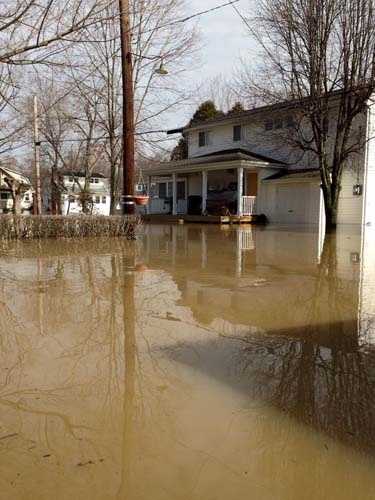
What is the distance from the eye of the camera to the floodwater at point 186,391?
2.35 metres

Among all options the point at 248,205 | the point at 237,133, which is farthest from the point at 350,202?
the point at 237,133

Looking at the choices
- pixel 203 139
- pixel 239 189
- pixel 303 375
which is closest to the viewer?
pixel 303 375

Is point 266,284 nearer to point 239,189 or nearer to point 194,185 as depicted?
point 239,189

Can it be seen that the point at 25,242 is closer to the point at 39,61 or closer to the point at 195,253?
the point at 195,253

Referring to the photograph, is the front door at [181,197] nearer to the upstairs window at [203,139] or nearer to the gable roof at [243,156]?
the upstairs window at [203,139]

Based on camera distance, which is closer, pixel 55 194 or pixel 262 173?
pixel 262 173

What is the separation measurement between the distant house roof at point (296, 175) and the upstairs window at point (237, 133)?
472 cm

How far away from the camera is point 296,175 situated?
84.9 ft

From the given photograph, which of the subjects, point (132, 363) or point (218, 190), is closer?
point (132, 363)

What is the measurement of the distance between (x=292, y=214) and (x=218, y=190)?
19.9 feet

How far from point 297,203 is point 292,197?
0.48 m

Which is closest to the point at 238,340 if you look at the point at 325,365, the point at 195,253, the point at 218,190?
the point at 325,365

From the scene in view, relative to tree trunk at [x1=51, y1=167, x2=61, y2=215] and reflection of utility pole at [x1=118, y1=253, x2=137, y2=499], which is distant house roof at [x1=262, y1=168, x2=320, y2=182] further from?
tree trunk at [x1=51, y1=167, x2=61, y2=215]

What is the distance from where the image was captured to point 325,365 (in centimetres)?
398
